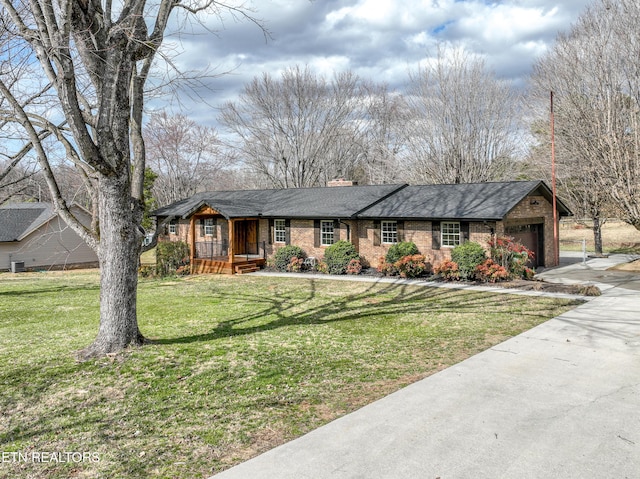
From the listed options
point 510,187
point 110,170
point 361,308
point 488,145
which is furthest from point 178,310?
point 488,145

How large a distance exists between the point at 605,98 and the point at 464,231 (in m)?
9.53

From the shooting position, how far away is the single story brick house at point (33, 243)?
27.9 metres

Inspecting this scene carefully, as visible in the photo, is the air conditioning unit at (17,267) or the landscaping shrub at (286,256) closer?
the landscaping shrub at (286,256)

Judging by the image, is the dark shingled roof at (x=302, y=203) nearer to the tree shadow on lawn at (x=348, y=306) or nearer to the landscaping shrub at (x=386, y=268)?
the landscaping shrub at (x=386, y=268)

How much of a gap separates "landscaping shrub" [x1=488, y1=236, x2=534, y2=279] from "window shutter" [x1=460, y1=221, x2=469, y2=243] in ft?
3.53

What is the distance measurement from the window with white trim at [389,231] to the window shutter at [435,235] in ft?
5.55

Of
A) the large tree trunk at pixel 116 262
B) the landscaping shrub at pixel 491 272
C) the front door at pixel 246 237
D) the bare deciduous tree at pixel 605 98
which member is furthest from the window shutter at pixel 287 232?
the large tree trunk at pixel 116 262

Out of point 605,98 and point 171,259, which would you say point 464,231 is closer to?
point 605,98

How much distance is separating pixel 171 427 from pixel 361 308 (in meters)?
7.82

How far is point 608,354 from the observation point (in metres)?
7.86

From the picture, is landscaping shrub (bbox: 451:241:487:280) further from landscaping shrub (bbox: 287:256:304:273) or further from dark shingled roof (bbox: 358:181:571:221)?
landscaping shrub (bbox: 287:256:304:273)

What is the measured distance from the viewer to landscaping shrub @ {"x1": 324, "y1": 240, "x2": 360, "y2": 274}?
20094mm

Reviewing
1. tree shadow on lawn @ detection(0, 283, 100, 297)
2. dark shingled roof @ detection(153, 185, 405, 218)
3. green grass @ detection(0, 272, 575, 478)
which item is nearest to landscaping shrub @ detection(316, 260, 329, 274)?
dark shingled roof @ detection(153, 185, 405, 218)

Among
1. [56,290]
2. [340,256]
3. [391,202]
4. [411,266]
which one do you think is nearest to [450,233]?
[411,266]
